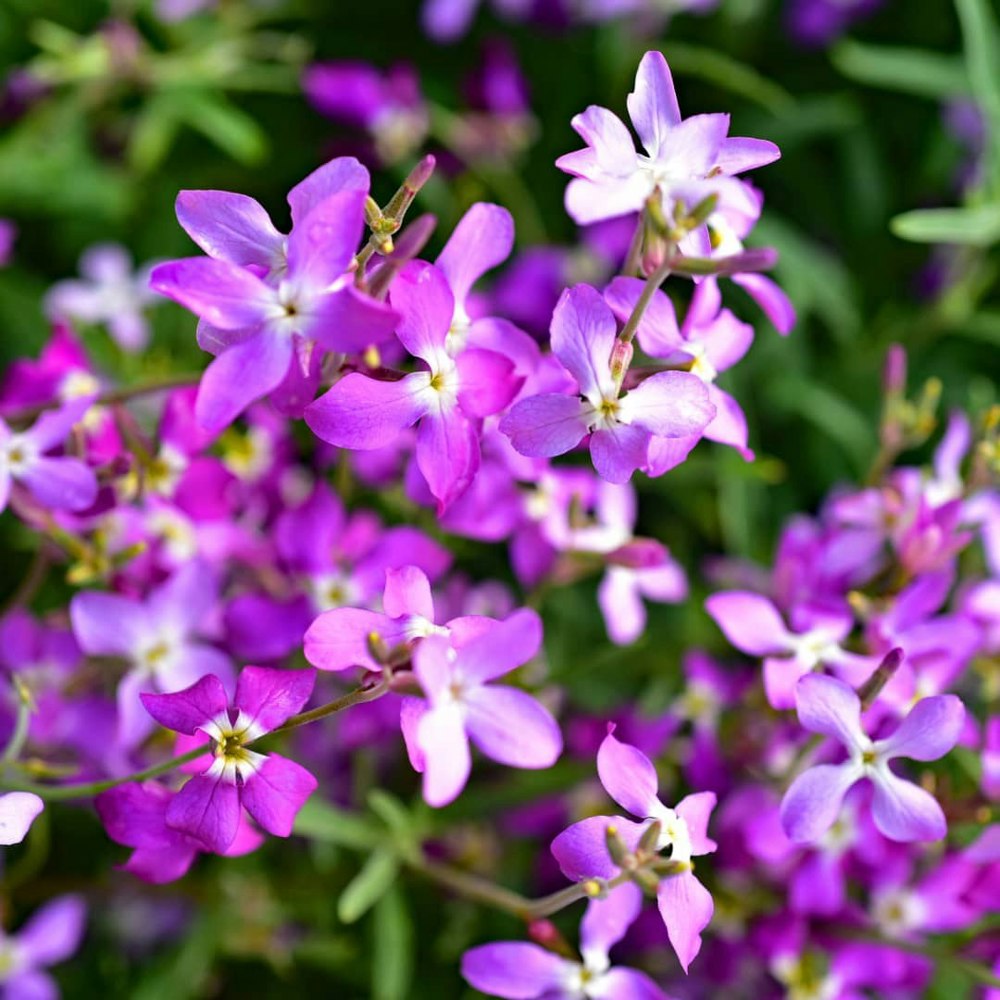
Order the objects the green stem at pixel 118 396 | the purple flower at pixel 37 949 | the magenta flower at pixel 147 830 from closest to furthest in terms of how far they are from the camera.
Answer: the magenta flower at pixel 147 830, the green stem at pixel 118 396, the purple flower at pixel 37 949

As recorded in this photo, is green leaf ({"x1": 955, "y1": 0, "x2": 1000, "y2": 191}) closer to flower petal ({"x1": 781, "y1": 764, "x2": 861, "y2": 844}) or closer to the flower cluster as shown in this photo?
the flower cluster

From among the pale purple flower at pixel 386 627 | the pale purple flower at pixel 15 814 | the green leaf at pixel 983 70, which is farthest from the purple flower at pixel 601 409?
the green leaf at pixel 983 70

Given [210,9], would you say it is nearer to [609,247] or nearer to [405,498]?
[609,247]

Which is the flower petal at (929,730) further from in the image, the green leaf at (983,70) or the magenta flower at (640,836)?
the green leaf at (983,70)

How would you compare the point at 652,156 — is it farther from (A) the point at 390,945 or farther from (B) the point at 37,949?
(B) the point at 37,949

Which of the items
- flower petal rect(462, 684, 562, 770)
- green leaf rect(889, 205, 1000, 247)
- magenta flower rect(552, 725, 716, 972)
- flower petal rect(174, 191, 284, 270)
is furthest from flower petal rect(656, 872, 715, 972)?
green leaf rect(889, 205, 1000, 247)

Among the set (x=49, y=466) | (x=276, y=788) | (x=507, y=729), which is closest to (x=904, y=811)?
(x=507, y=729)
